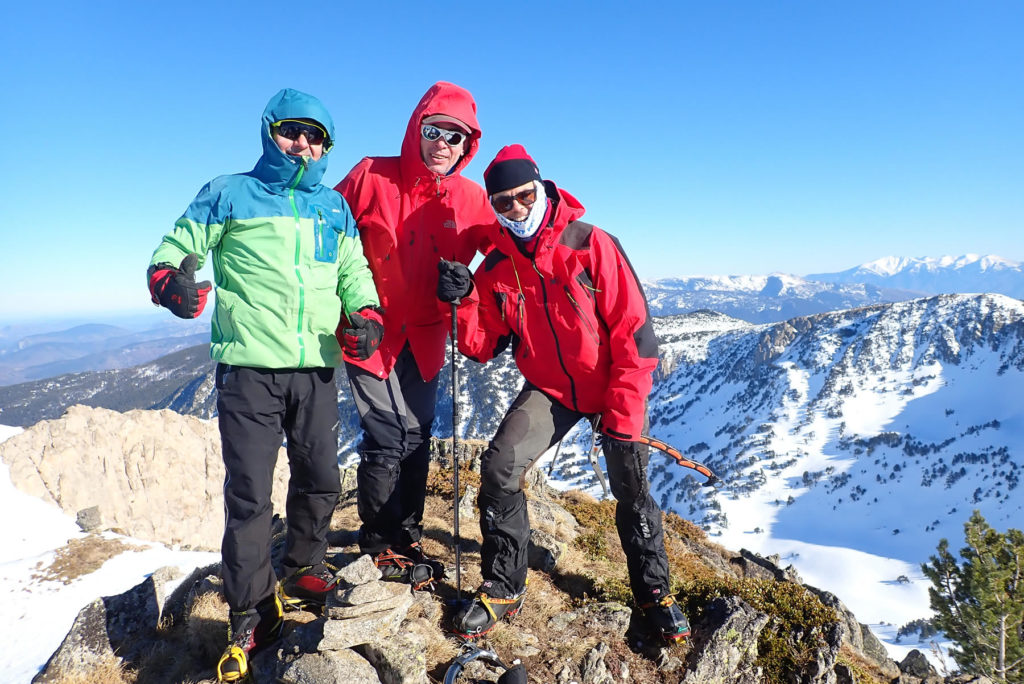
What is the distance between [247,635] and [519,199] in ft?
17.7

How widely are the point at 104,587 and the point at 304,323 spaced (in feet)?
96.9

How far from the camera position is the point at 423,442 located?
6742 millimetres

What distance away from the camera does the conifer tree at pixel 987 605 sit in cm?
2119

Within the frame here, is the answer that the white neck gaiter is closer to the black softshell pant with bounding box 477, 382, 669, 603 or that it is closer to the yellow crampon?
the black softshell pant with bounding box 477, 382, 669, 603

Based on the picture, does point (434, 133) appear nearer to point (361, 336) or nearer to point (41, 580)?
point (361, 336)

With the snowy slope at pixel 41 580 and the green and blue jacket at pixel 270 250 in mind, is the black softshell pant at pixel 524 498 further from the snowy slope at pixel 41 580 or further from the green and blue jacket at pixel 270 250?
the snowy slope at pixel 41 580

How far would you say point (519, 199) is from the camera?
5.64m

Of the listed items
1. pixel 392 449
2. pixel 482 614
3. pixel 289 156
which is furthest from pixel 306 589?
pixel 289 156

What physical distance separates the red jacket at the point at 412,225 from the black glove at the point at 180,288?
188 centimetres

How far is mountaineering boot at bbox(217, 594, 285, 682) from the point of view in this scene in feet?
16.3

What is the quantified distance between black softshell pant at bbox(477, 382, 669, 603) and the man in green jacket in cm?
191

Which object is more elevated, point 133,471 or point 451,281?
point 451,281

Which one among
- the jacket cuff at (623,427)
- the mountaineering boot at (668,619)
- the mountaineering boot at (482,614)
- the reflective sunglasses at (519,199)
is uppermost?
the reflective sunglasses at (519,199)

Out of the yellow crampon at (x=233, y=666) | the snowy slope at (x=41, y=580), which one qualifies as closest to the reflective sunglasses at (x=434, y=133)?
the yellow crampon at (x=233, y=666)
